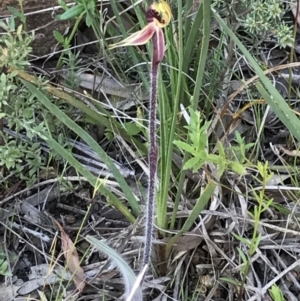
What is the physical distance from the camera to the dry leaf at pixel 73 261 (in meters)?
1.36

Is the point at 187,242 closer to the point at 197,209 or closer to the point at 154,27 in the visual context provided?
the point at 197,209

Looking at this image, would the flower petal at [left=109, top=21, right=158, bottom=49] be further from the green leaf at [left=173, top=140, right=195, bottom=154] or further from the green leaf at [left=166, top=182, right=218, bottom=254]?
the green leaf at [left=166, top=182, right=218, bottom=254]

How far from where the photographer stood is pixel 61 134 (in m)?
1.50

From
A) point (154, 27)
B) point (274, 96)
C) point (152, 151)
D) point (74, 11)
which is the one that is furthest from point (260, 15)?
point (154, 27)

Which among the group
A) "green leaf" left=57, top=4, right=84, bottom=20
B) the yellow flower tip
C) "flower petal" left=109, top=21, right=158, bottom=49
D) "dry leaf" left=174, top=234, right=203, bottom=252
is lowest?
"dry leaf" left=174, top=234, right=203, bottom=252

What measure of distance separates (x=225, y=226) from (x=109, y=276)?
12.2 inches

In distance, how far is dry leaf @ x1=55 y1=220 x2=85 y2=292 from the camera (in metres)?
1.36

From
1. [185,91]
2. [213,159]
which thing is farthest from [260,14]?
[213,159]

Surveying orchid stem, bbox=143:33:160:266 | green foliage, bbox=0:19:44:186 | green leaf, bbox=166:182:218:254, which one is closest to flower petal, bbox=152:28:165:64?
orchid stem, bbox=143:33:160:266

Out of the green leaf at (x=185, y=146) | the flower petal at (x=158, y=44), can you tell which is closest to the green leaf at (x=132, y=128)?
the green leaf at (x=185, y=146)

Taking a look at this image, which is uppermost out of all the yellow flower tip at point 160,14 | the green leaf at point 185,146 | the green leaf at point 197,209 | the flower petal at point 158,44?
the yellow flower tip at point 160,14

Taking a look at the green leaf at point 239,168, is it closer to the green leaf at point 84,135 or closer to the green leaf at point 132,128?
the green leaf at point 84,135

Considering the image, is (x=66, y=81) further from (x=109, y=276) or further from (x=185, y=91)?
(x=109, y=276)

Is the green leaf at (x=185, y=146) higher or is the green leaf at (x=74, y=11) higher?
the green leaf at (x=74, y=11)
